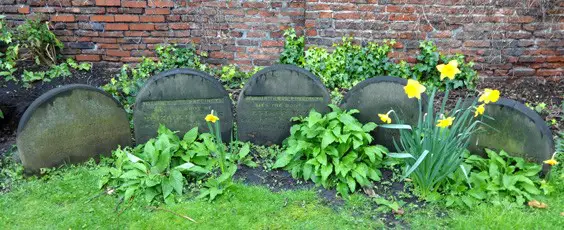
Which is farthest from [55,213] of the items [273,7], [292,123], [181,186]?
[273,7]

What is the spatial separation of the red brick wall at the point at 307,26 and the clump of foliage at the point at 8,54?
30 cm

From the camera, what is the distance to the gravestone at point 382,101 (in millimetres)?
4180

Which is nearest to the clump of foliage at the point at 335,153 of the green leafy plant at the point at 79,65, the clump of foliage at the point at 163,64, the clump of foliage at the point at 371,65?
the clump of foliage at the point at 371,65

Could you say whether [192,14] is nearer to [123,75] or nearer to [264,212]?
[123,75]

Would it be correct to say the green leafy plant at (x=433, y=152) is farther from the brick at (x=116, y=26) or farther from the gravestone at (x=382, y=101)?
the brick at (x=116, y=26)

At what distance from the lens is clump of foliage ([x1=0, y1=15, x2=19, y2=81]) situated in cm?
545

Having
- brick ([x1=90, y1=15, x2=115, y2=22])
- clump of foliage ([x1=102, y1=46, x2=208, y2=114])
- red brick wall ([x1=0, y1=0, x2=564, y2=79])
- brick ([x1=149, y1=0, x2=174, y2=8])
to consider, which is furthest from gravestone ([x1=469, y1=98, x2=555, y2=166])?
brick ([x1=90, y1=15, x2=115, y2=22])

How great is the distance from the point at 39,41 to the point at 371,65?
3.81m

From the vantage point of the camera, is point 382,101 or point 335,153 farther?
point 382,101

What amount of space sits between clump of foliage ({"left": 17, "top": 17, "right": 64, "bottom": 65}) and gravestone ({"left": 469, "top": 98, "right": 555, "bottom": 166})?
473cm

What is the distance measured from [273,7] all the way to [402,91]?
220 centimetres

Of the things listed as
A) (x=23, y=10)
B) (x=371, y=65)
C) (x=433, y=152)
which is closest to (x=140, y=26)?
(x=23, y=10)

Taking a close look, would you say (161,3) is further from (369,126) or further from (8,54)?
(369,126)

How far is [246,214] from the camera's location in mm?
3629
